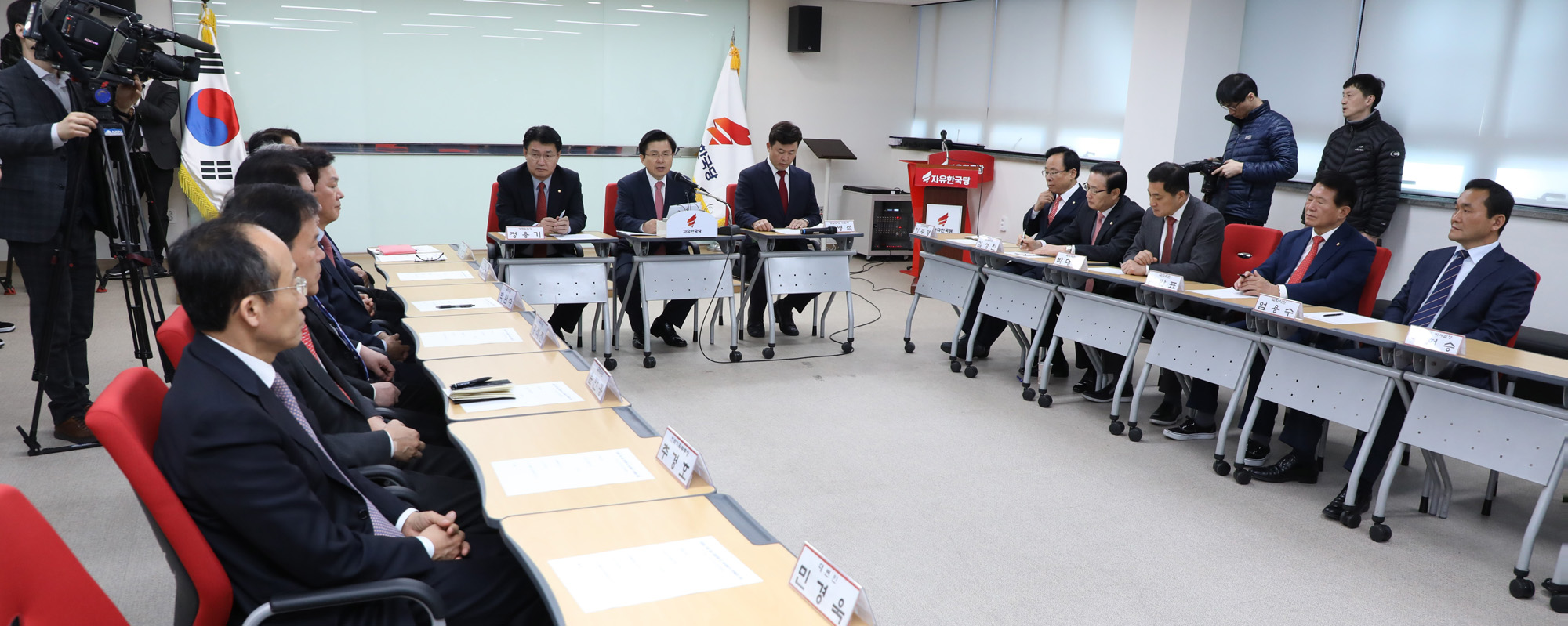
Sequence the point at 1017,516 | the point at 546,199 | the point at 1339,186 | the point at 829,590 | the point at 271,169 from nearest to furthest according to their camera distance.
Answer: the point at 829,590, the point at 271,169, the point at 1017,516, the point at 1339,186, the point at 546,199

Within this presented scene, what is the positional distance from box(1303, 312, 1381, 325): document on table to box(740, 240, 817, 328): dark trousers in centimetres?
268

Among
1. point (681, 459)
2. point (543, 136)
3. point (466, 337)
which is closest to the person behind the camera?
point (681, 459)

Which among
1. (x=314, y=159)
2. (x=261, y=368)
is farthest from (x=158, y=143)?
(x=261, y=368)

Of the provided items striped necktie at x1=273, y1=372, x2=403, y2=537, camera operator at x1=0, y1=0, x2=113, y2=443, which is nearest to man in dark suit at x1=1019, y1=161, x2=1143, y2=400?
striped necktie at x1=273, y1=372, x2=403, y2=537

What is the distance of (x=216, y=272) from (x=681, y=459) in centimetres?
83

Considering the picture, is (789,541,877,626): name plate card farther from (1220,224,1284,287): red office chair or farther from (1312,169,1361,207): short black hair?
(1220,224,1284,287): red office chair

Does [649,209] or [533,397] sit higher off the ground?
[649,209]

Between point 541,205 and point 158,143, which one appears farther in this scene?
point 158,143

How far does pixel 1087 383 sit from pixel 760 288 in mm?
1957

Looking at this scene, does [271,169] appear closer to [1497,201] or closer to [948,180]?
[1497,201]

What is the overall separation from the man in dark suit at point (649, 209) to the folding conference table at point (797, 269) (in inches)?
Answer: 16.2

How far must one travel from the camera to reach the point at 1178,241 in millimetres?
4199

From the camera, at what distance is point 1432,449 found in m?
2.80

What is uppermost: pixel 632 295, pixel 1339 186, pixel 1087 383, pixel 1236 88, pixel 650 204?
pixel 1236 88
